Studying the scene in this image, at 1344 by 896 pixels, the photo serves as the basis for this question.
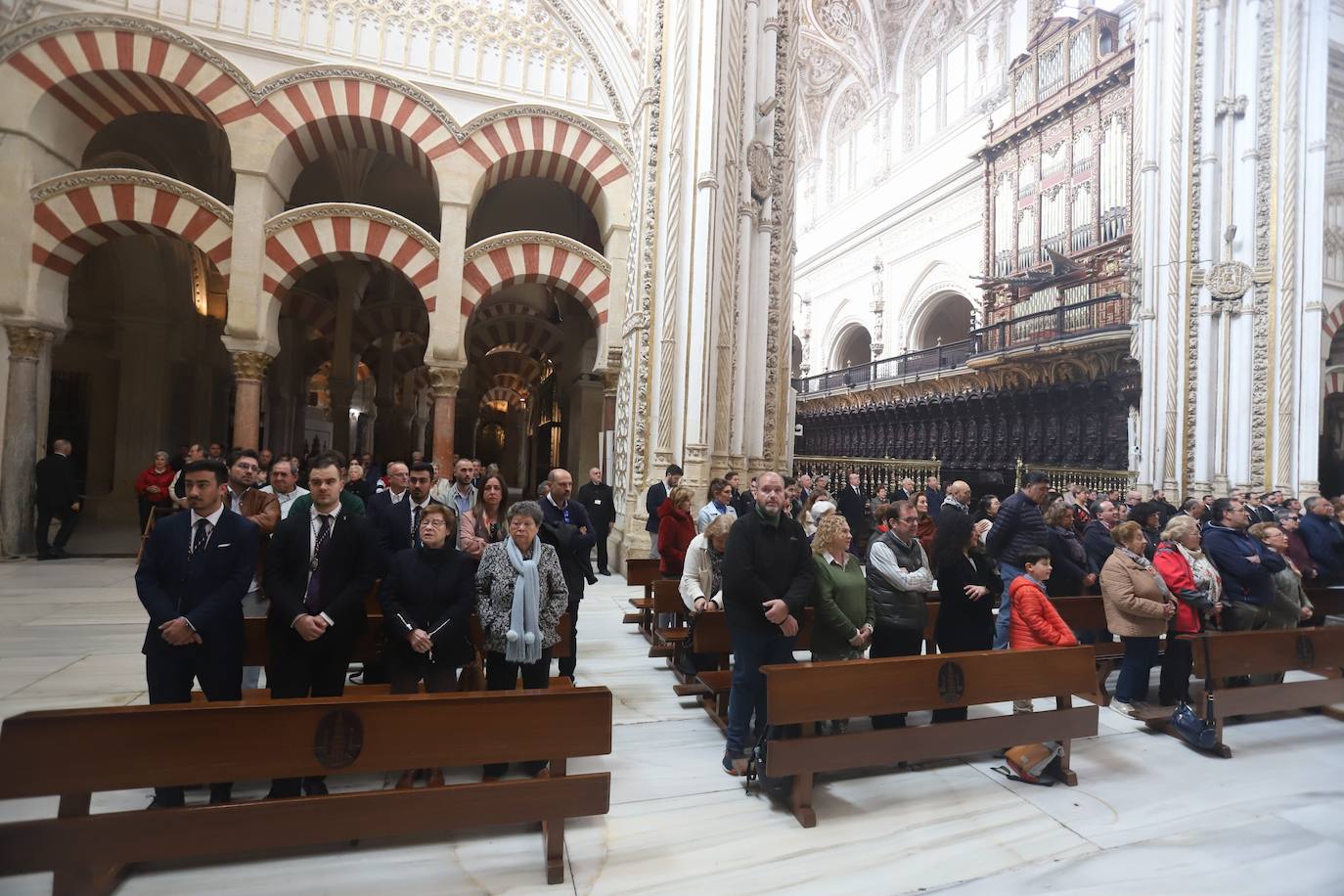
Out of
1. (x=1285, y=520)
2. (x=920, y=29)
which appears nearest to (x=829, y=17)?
(x=920, y=29)

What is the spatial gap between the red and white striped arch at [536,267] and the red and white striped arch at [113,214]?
3.19m

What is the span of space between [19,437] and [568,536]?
855 cm

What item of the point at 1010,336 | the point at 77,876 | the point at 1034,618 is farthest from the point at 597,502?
the point at 1010,336

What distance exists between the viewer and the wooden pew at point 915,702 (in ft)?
8.98

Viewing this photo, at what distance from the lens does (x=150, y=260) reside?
35.6 ft

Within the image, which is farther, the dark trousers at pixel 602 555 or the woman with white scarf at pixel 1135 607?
the dark trousers at pixel 602 555

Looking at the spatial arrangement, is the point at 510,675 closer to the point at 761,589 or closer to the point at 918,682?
the point at 761,589

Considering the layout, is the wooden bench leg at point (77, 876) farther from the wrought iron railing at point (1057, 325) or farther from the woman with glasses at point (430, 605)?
the wrought iron railing at point (1057, 325)

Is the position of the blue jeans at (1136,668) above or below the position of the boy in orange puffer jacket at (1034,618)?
below

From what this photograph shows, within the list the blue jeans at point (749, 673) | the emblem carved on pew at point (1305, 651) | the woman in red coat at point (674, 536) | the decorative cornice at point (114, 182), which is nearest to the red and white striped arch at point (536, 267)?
the decorative cornice at point (114, 182)

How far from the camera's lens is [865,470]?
13250 mm

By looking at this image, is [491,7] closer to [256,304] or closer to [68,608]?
[256,304]

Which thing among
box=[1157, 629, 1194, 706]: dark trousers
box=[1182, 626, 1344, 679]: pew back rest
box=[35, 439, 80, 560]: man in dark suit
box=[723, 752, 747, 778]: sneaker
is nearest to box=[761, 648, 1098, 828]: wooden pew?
box=[723, 752, 747, 778]: sneaker

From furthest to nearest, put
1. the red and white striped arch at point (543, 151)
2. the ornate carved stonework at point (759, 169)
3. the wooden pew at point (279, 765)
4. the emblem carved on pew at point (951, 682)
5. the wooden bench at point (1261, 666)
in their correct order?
the red and white striped arch at point (543, 151) < the ornate carved stonework at point (759, 169) < the wooden bench at point (1261, 666) < the emblem carved on pew at point (951, 682) < the wooden pew at point (279, 765)
